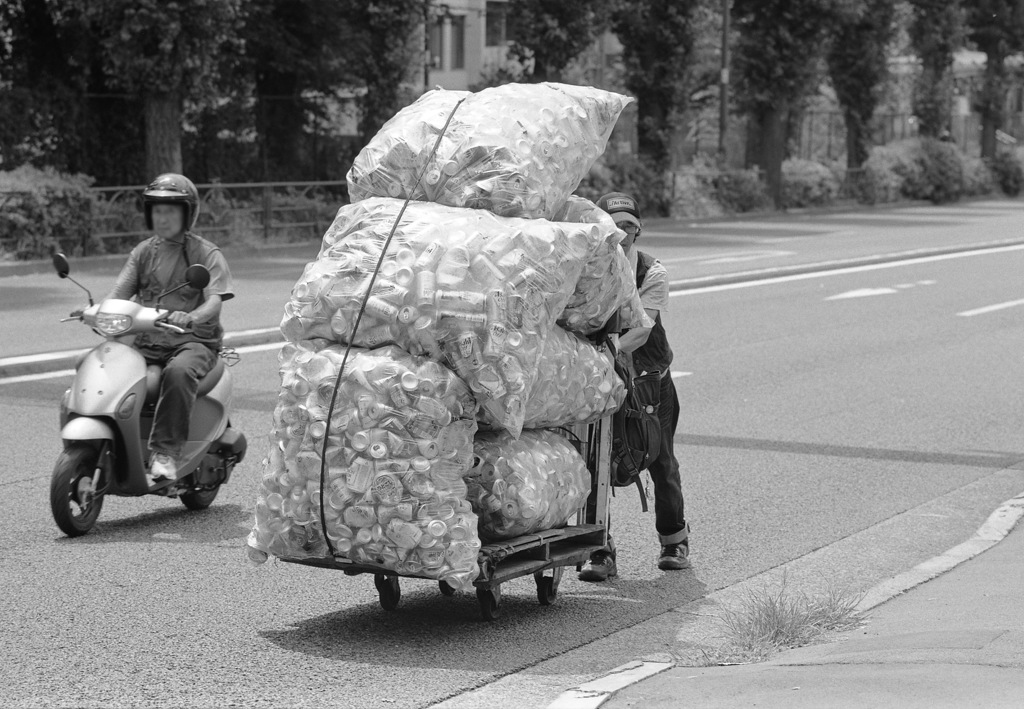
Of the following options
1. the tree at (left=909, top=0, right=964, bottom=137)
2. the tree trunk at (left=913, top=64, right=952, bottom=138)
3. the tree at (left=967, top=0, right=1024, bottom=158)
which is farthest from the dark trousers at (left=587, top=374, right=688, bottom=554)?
the tree at (left=967, top=0, right=1024, bottom=158)

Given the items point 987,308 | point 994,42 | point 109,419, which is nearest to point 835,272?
point 987,308

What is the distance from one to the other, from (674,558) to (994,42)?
168 feet

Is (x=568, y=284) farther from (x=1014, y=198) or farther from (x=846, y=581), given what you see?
(x=1014, y=198)

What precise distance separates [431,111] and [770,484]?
13.6 ft

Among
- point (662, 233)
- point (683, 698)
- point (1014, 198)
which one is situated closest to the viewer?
point (683, 698)

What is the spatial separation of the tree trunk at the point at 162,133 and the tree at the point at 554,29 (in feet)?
33.6

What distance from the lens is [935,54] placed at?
168ft

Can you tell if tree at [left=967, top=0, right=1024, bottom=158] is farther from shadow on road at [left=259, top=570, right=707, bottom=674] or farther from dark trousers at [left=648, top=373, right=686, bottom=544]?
shadow on road at [left=259, top=570, right=707, bottom=674]

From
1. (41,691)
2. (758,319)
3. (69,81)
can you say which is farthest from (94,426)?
(69,81)

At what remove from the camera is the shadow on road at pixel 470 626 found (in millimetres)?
5754

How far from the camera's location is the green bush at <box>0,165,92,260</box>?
23.1 meters

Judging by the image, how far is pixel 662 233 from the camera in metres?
32.9

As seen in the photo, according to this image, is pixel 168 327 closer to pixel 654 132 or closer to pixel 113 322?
pixel 113 322

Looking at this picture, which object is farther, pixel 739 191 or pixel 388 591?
pixel 739 191
